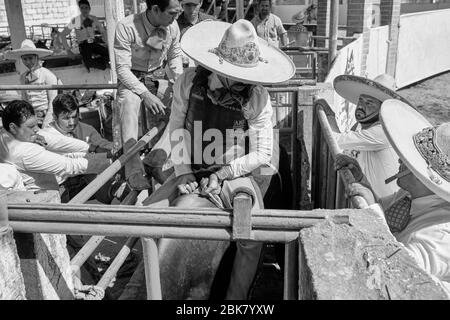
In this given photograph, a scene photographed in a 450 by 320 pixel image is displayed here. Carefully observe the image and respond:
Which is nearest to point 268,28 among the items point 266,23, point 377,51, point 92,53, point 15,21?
point 266,23

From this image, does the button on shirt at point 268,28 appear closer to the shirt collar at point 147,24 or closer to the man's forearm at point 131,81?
the shirt collar at point 147,24

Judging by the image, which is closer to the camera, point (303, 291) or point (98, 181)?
point (303, 291)

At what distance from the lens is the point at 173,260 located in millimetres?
2691

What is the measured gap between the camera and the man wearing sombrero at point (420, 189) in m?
2.28

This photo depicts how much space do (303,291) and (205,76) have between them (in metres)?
2.02

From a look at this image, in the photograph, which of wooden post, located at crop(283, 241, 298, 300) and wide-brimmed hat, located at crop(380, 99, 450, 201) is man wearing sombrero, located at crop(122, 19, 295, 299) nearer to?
wide-brimmed hat, located at crop(380, 99, 450, 201)

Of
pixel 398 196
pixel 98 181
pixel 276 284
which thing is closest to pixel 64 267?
pixel 98 181

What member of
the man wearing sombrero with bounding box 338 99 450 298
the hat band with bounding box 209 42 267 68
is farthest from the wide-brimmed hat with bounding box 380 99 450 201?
the hat band with bounding box 209 42 267 68

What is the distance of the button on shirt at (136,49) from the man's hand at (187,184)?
128 cm

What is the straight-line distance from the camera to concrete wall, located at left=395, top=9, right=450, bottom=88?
13430 mm

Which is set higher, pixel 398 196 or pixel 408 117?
pixel 408 117

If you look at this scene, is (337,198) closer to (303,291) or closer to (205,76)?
(205,76)

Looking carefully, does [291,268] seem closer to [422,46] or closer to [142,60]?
[142,60]
